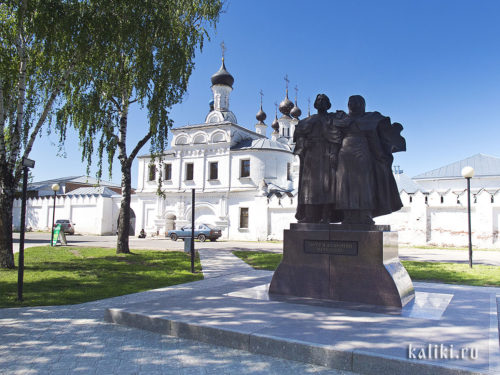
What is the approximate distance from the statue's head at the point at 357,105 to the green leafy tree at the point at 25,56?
25.9 feet

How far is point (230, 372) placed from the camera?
12.2ft

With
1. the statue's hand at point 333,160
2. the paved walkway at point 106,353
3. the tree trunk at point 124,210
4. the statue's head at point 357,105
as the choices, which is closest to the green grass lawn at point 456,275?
the statue's hand at point 333,160

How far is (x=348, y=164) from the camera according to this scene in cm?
639

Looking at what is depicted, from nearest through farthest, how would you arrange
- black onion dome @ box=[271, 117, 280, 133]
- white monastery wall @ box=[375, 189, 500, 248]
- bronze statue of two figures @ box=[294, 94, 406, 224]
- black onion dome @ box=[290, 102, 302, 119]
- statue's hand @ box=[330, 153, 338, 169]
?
bronze statue of two figures @ box=[294, 94, 406, 224] < statue's hand @ box=[330, 153, 338, 169] < white monastery wall @ box=[375, 189, 500, 248] < black onion dome @ box=[290, 102, 302, 119] < black onion dome @ box=[271, 117, 280, 133]

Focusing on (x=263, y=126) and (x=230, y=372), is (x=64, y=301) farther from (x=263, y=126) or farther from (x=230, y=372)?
(x=263, y=126)

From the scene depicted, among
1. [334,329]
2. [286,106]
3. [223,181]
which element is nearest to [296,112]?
[286,106]

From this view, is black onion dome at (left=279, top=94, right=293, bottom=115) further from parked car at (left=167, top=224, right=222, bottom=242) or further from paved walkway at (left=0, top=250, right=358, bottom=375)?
paved walkway at (left=0, top=250, right=358, bottom=375)

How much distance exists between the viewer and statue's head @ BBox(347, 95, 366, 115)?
6.61m

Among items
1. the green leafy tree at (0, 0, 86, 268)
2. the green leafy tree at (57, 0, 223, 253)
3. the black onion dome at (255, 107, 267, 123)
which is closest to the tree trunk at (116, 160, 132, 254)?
the green leafy tree at (57, 0, 223, 253)

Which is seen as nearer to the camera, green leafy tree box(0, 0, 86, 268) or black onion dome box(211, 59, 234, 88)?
green leafy tree box(0, 0, 86, 268)

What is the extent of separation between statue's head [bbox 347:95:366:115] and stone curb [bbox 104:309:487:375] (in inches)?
159

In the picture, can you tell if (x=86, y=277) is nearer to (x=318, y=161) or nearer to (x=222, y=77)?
(x=318, y=161)

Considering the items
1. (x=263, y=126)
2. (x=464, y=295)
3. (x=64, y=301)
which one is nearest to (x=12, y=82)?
(x=64, y=301)

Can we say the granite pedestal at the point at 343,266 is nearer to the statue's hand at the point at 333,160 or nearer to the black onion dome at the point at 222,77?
the statue's hand at the point at 333,160
